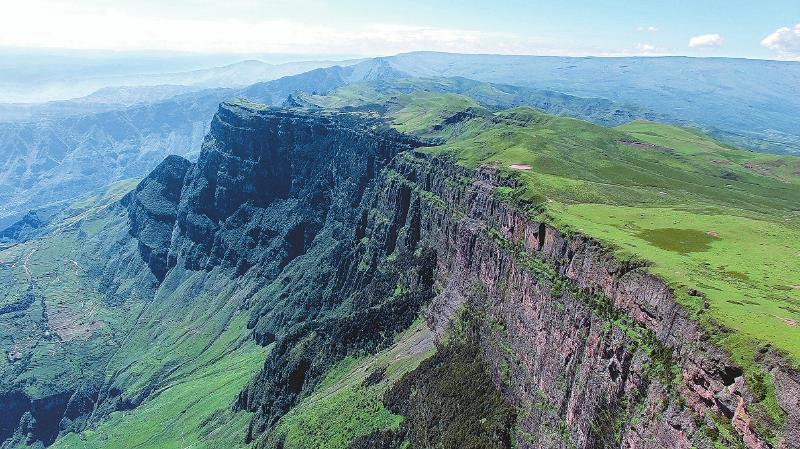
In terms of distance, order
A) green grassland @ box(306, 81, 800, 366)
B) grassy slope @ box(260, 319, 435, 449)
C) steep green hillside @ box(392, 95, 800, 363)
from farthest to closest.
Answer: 1. grassy slope @ box(260, 319, 435, 449)
2. steep green hillside @ box(392, 95, 800, 363)
3. green grassland @ box(306, 81, 800, 366)

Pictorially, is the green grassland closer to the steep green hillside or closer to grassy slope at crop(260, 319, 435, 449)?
the steep green hillside

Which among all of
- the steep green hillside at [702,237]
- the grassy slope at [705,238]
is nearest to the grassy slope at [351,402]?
the steep green hillside at [702,237]

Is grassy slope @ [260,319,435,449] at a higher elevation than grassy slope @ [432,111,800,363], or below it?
below

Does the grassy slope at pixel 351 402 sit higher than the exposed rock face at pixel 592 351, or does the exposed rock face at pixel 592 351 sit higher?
the exposed rock face at pixel 592 351

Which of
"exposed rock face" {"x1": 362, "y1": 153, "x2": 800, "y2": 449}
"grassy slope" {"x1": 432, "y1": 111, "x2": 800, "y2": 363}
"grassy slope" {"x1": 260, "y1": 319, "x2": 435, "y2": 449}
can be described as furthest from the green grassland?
"grassy slope" {"x1": 260, "y1": 319, "x2": 435, "y2": 449}

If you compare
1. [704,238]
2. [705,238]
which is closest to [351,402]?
[704,238]

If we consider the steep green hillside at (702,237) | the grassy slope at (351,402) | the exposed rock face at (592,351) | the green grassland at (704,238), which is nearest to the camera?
the exposed rock face at (592,351)

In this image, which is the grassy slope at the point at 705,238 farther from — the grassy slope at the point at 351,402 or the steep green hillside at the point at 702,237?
the grassy slope at the point at 351,402

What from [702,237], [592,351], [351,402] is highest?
[702,237]

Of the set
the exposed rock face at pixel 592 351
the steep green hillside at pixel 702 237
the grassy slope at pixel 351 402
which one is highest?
the steep green hillside at pixel 702 237

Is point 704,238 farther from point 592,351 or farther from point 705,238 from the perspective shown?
point 592,351

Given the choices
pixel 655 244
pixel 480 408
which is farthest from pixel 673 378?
pixel 480 408

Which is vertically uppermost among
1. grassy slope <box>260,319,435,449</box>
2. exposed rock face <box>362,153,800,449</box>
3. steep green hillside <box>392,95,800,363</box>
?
steep green hillside <box>392,95,800,363</box>
